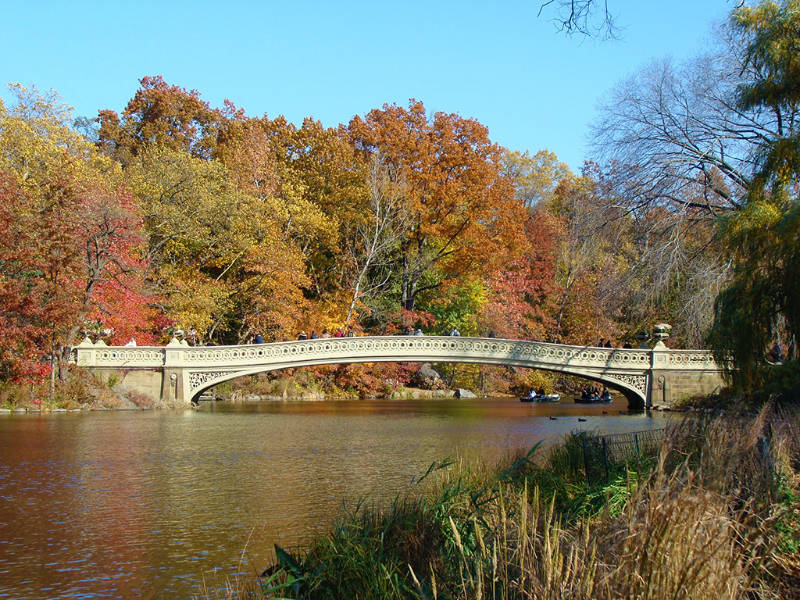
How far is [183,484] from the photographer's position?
1179 cm

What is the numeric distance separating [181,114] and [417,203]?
17.9m

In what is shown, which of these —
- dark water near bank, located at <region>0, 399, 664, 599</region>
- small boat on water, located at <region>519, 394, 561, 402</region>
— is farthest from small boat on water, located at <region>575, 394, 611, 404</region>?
dark water near bank, located at <region>0, 399, 664, 599</region>

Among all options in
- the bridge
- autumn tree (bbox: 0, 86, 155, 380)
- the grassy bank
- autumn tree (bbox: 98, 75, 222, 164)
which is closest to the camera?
the grassy bank

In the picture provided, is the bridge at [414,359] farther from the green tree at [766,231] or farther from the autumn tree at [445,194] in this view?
the green tree at [766,231]

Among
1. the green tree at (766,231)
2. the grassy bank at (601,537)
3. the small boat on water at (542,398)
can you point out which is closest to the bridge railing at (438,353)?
the small boat on water at (542,398)

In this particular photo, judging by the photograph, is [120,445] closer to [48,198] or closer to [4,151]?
[48,198]

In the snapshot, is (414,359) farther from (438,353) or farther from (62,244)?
(62,244)

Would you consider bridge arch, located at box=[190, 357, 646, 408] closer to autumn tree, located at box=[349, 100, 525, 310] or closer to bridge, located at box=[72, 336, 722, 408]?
bridge, located at box=[72, 336, 722, 408]

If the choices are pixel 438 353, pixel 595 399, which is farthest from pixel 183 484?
pixel 595 399

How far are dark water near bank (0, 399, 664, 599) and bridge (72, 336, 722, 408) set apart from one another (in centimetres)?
384

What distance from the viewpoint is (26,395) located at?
23.6 metres

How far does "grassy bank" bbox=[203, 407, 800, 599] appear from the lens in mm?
3701

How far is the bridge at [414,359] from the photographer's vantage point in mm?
27422

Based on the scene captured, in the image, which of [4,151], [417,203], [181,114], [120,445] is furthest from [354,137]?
[120,445]
